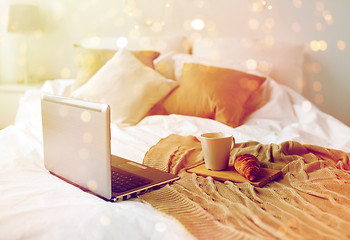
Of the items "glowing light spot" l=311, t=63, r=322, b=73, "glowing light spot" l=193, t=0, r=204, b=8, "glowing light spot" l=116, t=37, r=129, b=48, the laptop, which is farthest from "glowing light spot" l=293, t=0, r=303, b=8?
the laptop

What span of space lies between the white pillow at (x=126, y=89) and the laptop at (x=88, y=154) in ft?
2.50

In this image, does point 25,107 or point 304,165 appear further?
point 25,107

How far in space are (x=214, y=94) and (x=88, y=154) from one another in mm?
1059

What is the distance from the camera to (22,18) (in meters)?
3.11

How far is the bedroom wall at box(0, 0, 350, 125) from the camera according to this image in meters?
2.39

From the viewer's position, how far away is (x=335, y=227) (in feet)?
2.36

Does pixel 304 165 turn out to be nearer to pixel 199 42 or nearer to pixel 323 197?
pixel 323 197

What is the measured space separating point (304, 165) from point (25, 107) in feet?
6.32

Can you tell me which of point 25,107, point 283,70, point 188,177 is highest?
point 283,70

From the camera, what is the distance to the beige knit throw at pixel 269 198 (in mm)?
721

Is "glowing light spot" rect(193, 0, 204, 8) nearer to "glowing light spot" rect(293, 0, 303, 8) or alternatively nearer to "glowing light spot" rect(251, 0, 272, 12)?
"glowing light spot" rect(251, 0, 272, 12)

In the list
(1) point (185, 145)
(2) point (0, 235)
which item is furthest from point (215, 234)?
(1) point (185, 145)

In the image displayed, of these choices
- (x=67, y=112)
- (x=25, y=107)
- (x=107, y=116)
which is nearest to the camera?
(x=107, y=116)

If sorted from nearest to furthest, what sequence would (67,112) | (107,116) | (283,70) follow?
(107,116), (67,112), (283,70)
